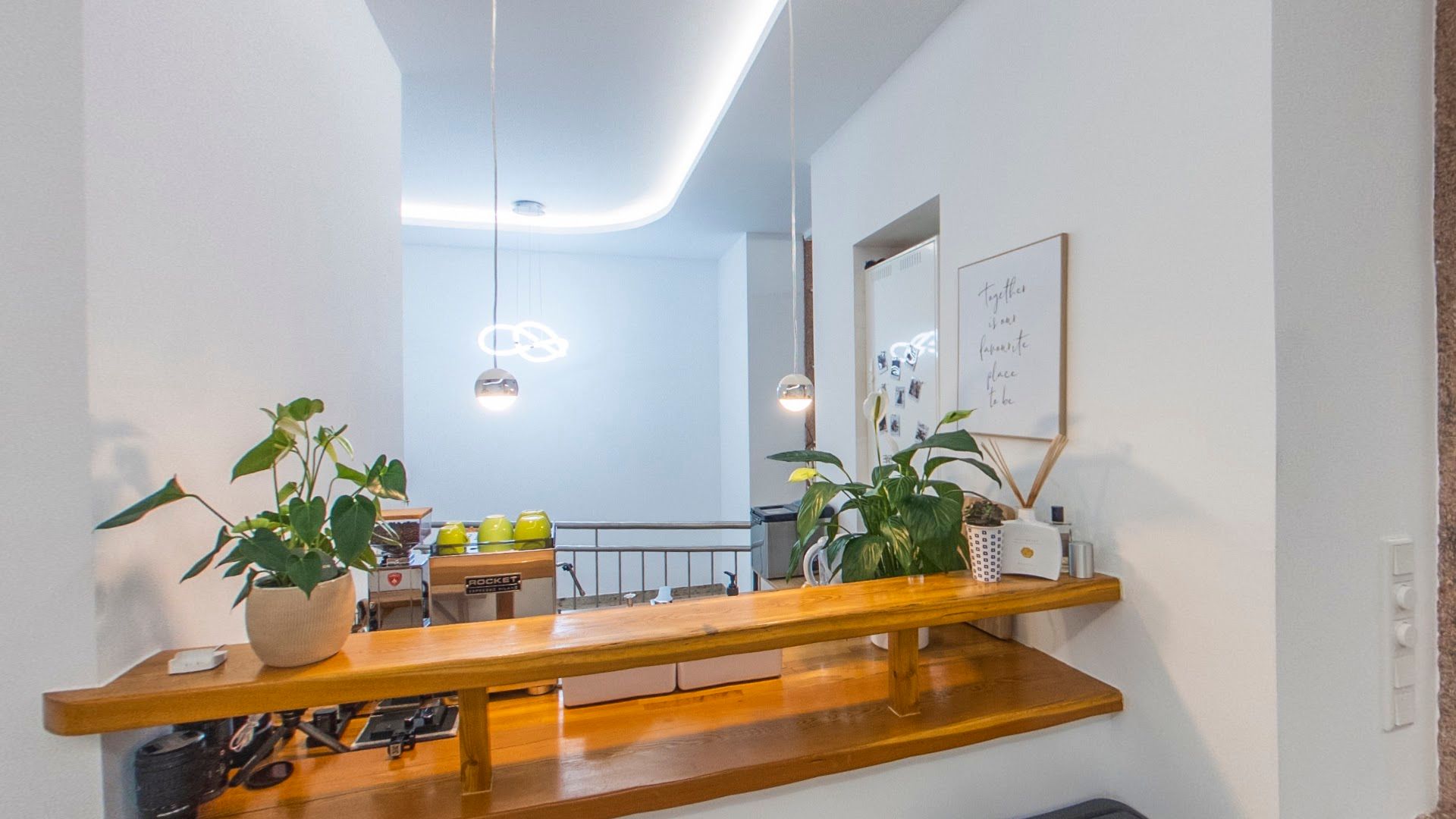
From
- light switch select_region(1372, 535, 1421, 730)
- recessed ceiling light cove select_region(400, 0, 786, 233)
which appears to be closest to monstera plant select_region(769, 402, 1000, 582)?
light switch select_region(1372, 535, 1421, 730)

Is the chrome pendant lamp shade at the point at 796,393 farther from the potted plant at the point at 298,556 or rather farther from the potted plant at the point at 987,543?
the potted plant at the point at 298,556

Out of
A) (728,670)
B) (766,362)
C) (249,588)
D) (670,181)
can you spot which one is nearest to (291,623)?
(249,588)

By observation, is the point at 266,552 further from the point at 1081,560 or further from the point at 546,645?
the point at 1081,560

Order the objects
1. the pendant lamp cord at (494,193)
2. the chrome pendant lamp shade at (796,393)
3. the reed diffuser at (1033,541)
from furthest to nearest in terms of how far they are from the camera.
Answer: the chrome pendant lamp shade at (796,393) → the pendant lamp cord at (494,193) → the reed diffuser at (1033,541)

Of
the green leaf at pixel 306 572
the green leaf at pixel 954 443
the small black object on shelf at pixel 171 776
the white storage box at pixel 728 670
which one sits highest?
the green leaf at pixel 954 443

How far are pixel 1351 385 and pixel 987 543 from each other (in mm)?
779

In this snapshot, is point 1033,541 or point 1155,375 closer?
point 1155,375

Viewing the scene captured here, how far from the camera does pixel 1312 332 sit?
3.92 feet

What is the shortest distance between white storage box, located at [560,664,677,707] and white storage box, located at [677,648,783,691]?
0.03 meters

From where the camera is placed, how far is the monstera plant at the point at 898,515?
58.8 inches

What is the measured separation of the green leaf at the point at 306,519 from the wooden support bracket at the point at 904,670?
3.83 feet

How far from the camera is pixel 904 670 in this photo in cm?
140

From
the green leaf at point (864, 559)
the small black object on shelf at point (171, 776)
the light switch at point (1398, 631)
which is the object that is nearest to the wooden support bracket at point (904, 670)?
the green leaf at point (864, 559)

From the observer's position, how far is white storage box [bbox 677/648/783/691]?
4.98 feet
